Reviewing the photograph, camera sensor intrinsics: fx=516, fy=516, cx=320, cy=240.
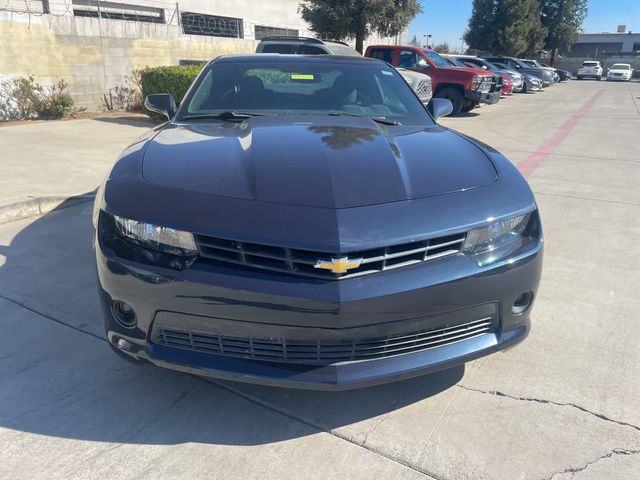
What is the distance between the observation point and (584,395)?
2.59m

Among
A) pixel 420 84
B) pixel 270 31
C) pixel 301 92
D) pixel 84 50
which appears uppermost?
pixel 270 31

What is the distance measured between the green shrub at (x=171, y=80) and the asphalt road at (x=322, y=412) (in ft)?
24.8

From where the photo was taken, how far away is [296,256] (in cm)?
202

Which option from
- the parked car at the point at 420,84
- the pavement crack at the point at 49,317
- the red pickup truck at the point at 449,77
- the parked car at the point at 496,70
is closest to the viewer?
the pavement crack at the point at 49,317

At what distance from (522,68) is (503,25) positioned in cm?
1309

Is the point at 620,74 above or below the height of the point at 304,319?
below

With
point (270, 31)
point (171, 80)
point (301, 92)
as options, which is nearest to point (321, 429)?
point (301, 92)

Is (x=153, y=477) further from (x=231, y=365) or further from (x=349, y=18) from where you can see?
(x=349, y=18)

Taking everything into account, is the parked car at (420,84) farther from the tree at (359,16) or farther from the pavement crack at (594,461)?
the pavement crack at (594,461)

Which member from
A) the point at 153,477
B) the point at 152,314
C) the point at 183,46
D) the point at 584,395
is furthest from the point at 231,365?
the point at 183,46

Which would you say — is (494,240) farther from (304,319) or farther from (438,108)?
(438,108)

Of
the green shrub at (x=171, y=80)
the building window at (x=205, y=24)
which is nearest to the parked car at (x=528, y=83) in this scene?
the building window at (x=205, y=24)

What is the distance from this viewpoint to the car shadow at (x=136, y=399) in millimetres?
2314

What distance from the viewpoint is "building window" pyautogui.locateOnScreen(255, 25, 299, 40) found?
73.5 ft
